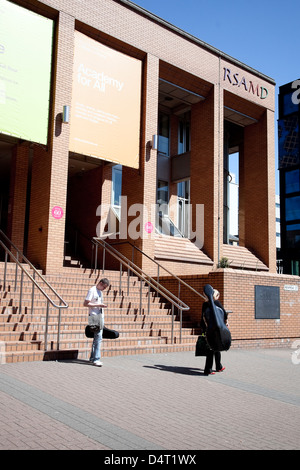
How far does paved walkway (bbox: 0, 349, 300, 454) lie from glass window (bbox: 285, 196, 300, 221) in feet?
93.4

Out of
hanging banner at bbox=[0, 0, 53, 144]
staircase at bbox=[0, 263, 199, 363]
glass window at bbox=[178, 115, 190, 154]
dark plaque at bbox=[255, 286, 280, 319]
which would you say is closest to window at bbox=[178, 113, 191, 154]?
glass window at bbox=[178, 115, 190, 154]

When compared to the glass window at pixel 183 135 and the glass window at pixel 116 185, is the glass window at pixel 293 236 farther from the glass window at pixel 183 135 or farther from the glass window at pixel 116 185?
the glass window at pixel 116 185

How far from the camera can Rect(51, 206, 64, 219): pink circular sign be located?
43.9 ft

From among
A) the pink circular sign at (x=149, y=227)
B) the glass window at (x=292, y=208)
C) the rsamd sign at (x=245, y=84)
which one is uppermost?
the rsamd sign at (x=245, y=84)

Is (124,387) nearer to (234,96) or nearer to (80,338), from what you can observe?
(80,338)

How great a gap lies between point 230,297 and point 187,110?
1297cm

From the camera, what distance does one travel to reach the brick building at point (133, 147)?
1352 cm

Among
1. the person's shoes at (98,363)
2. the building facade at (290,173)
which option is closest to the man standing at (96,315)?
the person's shoes at (98,363)

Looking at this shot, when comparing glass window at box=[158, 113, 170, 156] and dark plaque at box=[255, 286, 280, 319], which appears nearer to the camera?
dark plaque at box=[255, 286, 280, 319]

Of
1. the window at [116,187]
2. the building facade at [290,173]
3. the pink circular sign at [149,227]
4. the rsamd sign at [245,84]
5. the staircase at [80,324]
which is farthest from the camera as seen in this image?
the building facade at [290,173]

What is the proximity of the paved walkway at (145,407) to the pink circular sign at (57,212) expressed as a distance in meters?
5.69

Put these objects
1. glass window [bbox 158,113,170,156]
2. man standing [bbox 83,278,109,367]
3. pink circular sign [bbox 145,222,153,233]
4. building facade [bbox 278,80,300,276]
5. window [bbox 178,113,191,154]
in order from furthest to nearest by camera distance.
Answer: building facade [bbox 278,80,300,276] < window [bbox 178,113,191,154] < glass window [bbox 158,113,170,156] < pink circular sign [bbox 145,222,153,233] < man standing [bbox 83,278,109,367]

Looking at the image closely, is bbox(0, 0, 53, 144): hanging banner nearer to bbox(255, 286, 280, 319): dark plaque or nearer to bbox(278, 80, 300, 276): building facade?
bbox(255, 286, 280, 319): dark plaque
